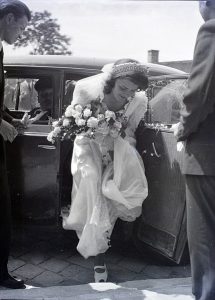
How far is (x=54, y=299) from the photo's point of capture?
2541 mm

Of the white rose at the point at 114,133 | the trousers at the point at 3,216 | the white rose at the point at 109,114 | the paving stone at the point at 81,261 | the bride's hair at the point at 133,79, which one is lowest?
the paving stone at the point at 81,261

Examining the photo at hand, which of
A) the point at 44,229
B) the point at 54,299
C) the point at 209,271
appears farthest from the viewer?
the point at 44,229

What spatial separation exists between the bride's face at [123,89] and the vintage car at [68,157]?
36cm

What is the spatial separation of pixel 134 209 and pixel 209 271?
105 centimetres

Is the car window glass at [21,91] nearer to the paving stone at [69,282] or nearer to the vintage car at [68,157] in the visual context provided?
the vintage car at [68,157]

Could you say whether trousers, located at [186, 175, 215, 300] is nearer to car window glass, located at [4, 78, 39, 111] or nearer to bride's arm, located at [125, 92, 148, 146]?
bride's arm, located at [125, 92, 148, 146]

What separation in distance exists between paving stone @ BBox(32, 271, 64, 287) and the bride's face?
5.23ft

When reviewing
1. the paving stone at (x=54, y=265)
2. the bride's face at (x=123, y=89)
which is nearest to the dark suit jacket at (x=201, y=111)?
the bride's face at (x=123, y=89)

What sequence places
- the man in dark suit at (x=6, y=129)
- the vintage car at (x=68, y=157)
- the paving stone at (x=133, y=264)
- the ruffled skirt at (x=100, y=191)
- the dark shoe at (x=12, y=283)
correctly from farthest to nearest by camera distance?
the paving stone at (x=133, y=264), the vintage car at (x=68, y=157), the ruffled skirt at (x=100, y=191), the dark shoe at (x=12, y=283), the man in dark suit at (x=6, y=129)

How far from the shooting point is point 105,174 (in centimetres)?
325

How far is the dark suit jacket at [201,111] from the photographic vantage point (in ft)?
6.93

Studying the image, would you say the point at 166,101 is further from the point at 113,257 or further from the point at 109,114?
the point at 113,257

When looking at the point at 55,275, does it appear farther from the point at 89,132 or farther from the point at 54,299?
the point at 89,132

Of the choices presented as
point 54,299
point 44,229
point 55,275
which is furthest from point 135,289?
point 44,229
